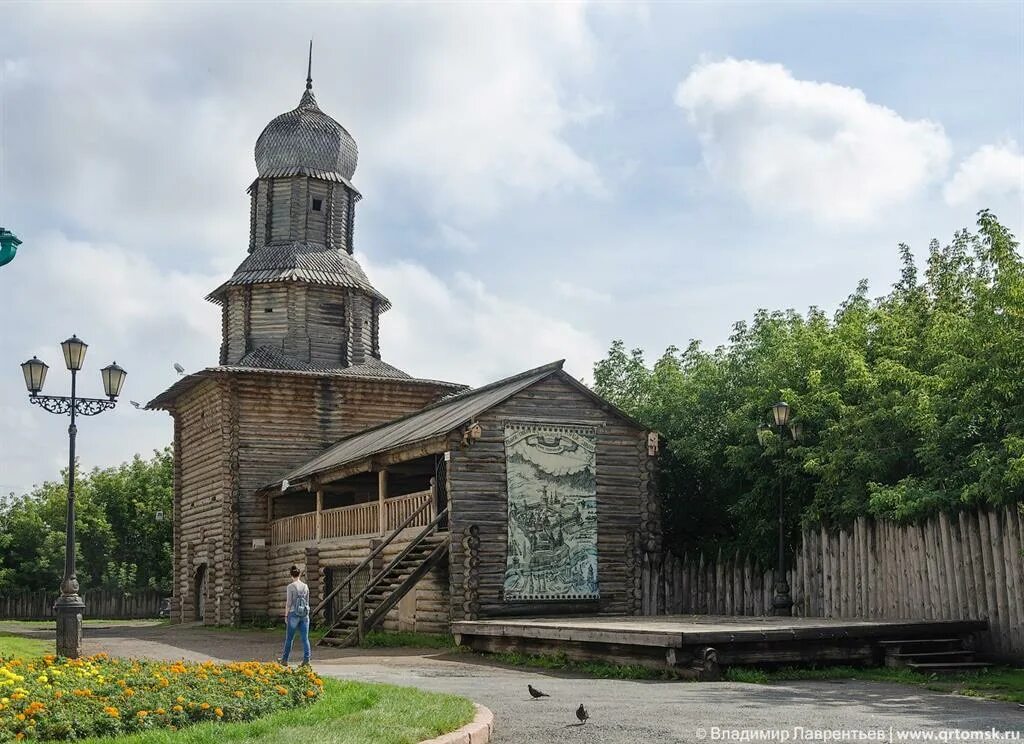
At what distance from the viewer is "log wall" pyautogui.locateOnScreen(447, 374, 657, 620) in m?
24.6

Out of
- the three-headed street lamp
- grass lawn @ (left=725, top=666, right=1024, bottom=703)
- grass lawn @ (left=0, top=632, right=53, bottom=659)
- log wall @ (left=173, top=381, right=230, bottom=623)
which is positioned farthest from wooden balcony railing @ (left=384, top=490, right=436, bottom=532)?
grass lawn @ (left=725, top=666, right=1024, bottom=703)

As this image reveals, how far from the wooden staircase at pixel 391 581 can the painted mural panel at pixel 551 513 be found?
1.63 metres

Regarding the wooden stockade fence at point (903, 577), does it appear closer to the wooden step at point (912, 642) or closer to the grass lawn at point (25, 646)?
the wooden step at point (912, 642)

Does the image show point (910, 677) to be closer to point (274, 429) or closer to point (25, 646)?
point (25, 646)

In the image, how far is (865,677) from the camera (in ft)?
50.9

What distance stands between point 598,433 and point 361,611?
667 cm

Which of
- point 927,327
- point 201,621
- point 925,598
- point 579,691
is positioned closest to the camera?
point 579,691

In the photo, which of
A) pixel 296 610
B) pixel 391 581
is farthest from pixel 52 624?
pixel 296 610

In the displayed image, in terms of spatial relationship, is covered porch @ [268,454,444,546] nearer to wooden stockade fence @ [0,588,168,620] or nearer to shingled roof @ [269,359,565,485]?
shingled roof @ [269,359,565,485]

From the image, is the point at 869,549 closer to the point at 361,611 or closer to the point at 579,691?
the point at 579,691

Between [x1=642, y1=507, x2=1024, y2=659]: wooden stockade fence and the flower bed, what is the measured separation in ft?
32.9

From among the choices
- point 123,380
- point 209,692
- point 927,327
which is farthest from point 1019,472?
point 123,380

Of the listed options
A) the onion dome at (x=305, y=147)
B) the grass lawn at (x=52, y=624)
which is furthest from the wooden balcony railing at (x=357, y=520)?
the onion dome at (x=305, y=147)

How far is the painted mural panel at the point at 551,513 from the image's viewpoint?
82.8 feet
